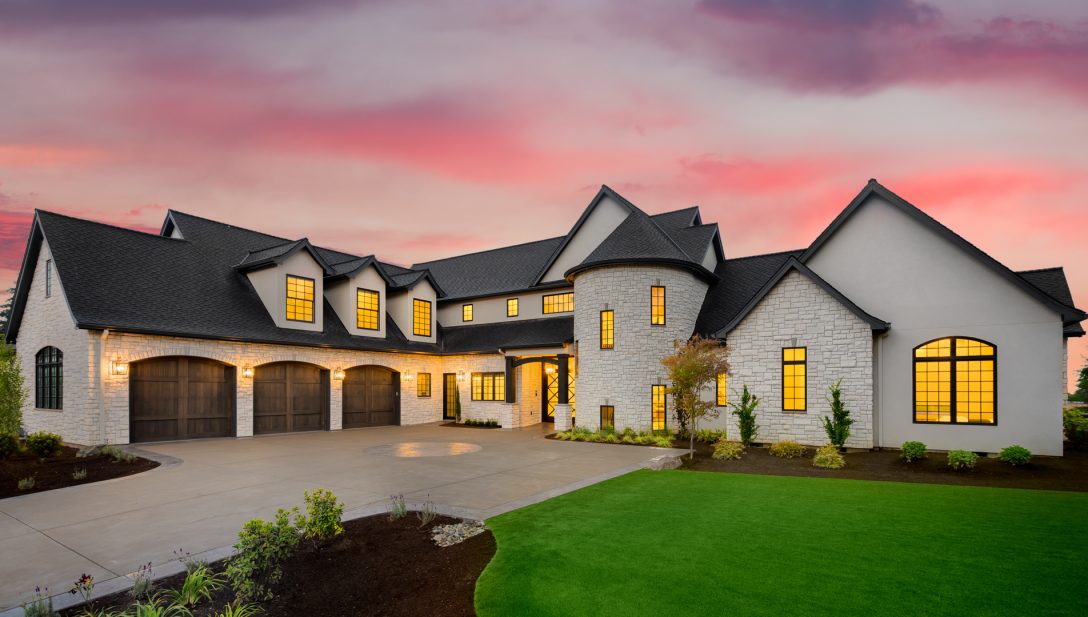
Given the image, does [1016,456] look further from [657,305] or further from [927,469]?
[657,305]

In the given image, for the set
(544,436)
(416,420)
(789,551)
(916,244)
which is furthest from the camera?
(416,420)

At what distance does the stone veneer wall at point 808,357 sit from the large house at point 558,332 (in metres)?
0.06

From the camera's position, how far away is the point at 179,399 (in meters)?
17.6

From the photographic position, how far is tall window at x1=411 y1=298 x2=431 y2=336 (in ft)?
85.3

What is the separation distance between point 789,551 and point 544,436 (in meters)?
13.8

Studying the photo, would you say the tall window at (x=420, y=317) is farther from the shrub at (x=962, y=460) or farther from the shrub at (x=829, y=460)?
the shrub at (x=962, y=460)

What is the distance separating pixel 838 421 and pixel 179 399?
21570 mm

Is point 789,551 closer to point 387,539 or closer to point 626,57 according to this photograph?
point 387,539

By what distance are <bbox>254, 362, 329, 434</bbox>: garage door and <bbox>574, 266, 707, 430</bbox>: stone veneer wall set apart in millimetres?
11207

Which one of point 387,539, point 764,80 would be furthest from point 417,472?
point 764,80

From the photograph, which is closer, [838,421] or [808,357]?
[838,421]

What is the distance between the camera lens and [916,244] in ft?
50.0

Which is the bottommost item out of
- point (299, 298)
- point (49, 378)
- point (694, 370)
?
point (49, 378)

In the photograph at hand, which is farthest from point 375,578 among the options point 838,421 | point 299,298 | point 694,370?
point 299,298
